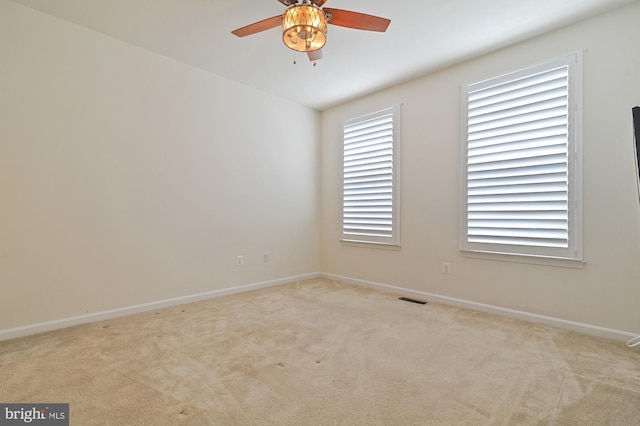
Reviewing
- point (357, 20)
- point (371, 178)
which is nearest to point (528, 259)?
point (371, 178)

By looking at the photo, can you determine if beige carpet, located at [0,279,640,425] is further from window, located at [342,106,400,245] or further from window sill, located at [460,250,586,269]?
window, located at [342,106,400,245]

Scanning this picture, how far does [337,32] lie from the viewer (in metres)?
2.81

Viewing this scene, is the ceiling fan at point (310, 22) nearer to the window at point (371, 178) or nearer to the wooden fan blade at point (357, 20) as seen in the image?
the wooden fan blade at point (357, 20)

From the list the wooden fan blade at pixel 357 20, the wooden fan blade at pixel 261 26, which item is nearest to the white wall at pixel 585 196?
the wooden fan blade at pixel 357 20

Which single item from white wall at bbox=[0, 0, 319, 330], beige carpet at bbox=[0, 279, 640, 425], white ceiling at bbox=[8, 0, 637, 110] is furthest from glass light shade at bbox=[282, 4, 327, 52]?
beige carpet at bbox=[0, 279, 640, 425]

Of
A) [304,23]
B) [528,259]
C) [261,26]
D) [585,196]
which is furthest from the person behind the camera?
[528,259]

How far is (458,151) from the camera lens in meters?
3.44

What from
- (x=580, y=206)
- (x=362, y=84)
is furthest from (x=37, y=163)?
(x=580, y=206)

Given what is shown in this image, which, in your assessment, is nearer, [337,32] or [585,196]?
[585,196]

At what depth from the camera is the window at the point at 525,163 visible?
2691 mm

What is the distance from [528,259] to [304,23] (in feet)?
9.44

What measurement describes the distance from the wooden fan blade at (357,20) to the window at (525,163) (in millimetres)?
1706

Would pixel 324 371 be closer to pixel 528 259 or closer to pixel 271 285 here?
pixel 528 259

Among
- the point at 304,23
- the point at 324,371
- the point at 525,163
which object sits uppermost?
the point at 304,23
